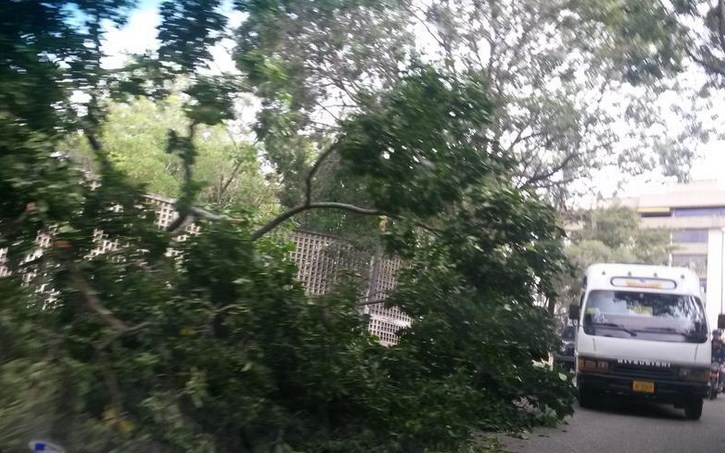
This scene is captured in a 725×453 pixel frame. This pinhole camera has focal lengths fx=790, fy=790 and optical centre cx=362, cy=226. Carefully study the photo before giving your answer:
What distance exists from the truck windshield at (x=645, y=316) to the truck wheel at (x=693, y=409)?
1.32m

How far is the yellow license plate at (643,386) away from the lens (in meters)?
13.3

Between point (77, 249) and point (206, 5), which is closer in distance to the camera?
point (77, 249)

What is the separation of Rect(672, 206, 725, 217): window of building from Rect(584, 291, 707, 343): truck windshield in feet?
152

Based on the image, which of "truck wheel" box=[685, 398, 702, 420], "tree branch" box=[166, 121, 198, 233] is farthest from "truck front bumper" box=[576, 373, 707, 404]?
"tree branch" box=[166, 121, 198, 233]

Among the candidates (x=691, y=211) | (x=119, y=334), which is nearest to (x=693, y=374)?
(x=119, y=334)

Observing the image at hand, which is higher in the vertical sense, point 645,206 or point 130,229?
point 130,229

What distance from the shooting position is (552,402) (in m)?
11.2

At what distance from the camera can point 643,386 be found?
13.3 m

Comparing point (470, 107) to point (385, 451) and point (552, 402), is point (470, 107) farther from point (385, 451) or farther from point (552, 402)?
point (552, 402)

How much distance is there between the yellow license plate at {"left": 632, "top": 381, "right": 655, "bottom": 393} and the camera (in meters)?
13.3

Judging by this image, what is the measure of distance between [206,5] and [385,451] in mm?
4437

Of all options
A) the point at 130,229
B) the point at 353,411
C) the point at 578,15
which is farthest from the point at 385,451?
the point at 578,15

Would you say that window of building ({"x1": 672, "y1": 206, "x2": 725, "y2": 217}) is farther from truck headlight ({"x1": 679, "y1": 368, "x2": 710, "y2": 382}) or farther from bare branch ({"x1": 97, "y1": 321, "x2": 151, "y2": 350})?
bare branch ({"x1": 97, "y1": 321, "x2": 151, "y2": 350})

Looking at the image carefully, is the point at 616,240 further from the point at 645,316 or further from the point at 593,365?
the point at 593,365
